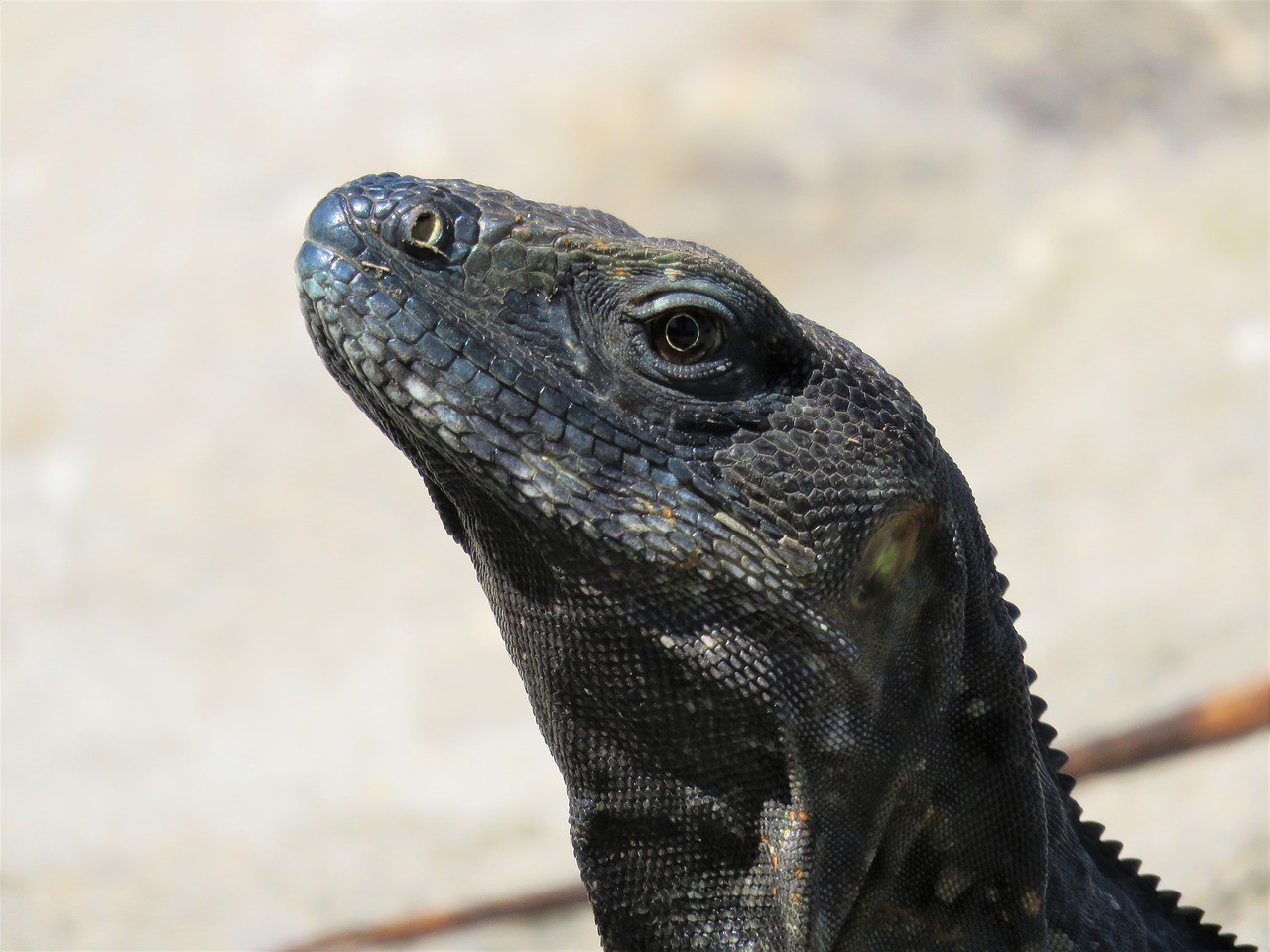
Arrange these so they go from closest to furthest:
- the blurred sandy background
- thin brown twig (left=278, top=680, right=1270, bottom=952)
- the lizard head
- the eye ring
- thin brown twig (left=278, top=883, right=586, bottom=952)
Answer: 1. the lizard head
2. the eye ring
3. thin brown twig (left=278, top=883, right=586, bottom=952)
4. thin brown twig (left=278, top=680, right=1270, bottom=952)
5. the blurred sandy background

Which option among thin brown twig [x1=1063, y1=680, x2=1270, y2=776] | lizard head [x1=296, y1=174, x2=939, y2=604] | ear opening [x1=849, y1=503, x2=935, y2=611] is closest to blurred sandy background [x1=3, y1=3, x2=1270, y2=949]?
thin brown twig [x1=1063, y1=680, x2=1270, y2=776]

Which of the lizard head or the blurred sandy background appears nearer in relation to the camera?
the lizard head

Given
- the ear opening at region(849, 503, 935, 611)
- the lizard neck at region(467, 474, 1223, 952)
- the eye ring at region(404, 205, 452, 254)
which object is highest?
the eye ring at region(404, 205, 452, 254)

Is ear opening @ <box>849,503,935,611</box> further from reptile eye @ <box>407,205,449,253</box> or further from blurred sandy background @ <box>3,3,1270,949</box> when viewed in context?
blurred sandy background @ <box>3,3,1270,949</box>

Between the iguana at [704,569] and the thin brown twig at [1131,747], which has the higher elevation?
the thin brown twig at [1131,747]

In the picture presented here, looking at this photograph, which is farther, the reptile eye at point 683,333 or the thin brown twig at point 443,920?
the thin brown twig at point 443,920

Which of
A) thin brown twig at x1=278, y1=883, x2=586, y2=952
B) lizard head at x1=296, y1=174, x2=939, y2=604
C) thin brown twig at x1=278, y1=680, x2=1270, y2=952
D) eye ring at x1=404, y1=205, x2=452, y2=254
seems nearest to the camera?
lizard head at x1=296, y1=174, x2=939, y2=604

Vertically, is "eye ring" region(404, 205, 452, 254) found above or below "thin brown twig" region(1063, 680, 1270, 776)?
below

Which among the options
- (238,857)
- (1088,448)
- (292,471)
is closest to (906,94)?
(1088,448)

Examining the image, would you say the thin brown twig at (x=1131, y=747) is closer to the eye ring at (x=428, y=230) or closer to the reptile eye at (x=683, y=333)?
the reptile eye at (x=683, y=333)

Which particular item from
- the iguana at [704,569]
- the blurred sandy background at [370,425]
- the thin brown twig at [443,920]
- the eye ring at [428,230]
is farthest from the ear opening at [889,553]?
the blurred sandy background at [370,425]
